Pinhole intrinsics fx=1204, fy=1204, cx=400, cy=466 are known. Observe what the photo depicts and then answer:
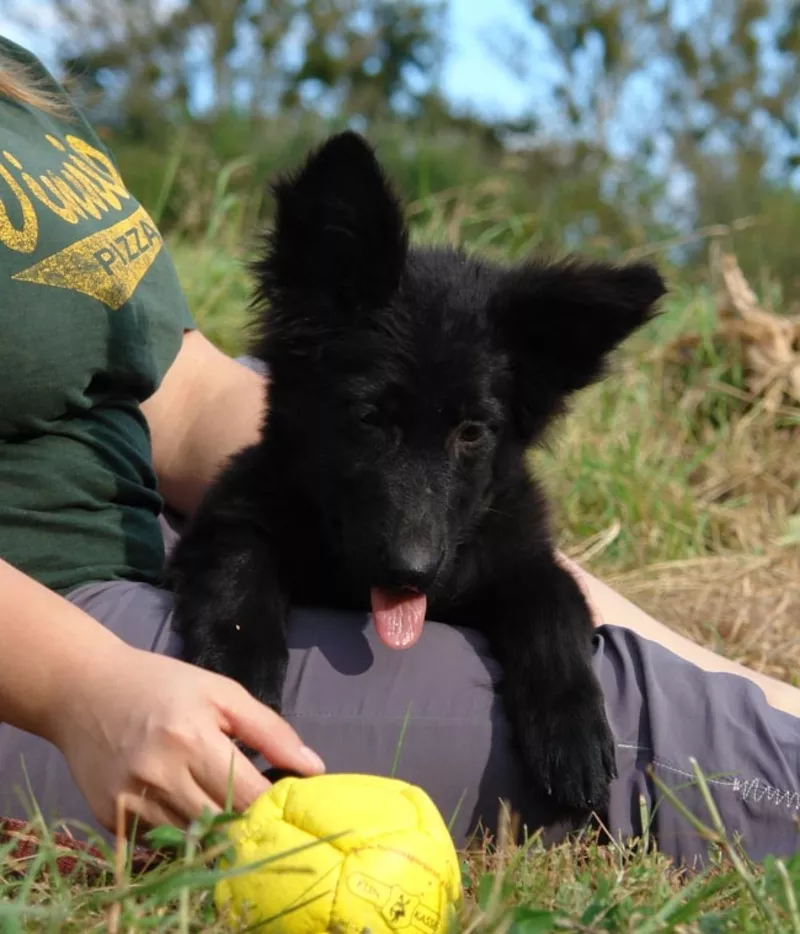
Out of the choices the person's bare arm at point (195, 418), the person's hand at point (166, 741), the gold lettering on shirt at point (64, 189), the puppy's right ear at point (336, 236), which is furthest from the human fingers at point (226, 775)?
the person's bare arm at point (195, 418)

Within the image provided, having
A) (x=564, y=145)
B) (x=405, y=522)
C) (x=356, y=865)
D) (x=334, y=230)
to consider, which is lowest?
(x=564, y=145)

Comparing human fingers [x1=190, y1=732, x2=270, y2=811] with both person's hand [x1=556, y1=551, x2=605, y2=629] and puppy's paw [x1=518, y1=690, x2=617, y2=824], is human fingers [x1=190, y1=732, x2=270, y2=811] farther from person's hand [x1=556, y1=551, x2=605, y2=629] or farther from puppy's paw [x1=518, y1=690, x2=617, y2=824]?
person's hand [x1=556, y1=551, x2=605, y2=629]

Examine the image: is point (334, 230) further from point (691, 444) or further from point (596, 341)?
point (691, 444)

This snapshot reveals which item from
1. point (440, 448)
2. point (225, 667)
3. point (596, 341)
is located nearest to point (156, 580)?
point (225, 667)

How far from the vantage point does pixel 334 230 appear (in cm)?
221

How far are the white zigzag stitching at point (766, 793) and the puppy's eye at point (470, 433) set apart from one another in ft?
2.40

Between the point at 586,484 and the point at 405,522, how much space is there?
2.85 metres

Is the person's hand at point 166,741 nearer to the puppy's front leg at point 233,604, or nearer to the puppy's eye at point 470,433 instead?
the puppy's front leg at point 233,604

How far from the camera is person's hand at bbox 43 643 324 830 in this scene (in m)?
1.56

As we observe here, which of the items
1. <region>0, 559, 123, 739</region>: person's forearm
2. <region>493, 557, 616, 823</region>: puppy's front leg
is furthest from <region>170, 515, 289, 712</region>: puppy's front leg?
<region>493, 557, 616, 823</region>: puppy's front leg

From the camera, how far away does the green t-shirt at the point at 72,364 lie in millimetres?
2166

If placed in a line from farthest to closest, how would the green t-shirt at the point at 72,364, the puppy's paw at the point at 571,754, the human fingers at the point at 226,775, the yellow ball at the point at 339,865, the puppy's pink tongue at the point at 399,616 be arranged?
the green t-shirt at the point at 72,364 → the puppy's pink tongue at the point at 399,616 → the puppy's paw at the point at 571,754 → the human fingers at the point at 226,775 → the yellow ball at the point at 339,865

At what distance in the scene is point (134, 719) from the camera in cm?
158

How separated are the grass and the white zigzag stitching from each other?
0.28 ft
